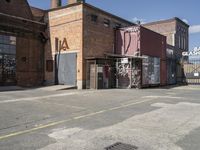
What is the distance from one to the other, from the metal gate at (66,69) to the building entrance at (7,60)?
381cm

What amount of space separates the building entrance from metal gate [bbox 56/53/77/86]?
3.81 metres

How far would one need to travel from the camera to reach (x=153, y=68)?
26.5 metres

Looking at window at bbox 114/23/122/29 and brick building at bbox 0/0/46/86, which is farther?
window at bbox 114/23/122/29

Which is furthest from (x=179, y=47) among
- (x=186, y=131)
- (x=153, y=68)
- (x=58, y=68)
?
(x=186, y=131)

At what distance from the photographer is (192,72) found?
3303cm

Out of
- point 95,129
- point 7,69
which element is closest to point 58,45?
point 7,69

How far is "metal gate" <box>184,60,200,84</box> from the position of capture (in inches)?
1268

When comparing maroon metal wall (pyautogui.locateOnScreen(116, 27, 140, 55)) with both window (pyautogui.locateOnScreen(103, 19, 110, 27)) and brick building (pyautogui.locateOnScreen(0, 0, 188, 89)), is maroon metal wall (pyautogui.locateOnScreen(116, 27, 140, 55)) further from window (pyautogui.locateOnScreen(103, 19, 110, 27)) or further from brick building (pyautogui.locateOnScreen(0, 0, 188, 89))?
window (pyautogui.locateOnScreen(103, 19, 110, 27))

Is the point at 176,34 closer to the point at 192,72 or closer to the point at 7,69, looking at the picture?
the point at 192,72

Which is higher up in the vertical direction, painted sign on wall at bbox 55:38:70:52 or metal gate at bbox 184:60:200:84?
painted sign on wall at bbox 55:38:70:52

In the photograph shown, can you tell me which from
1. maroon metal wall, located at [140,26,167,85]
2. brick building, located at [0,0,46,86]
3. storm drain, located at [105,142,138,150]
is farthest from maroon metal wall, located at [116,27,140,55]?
storm drain, located at [105,142,138,150]

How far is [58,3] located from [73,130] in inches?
925

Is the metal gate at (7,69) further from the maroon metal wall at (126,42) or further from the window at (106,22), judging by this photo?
the maroon metal wall at (126,42)

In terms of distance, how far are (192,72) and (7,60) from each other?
22.2m
